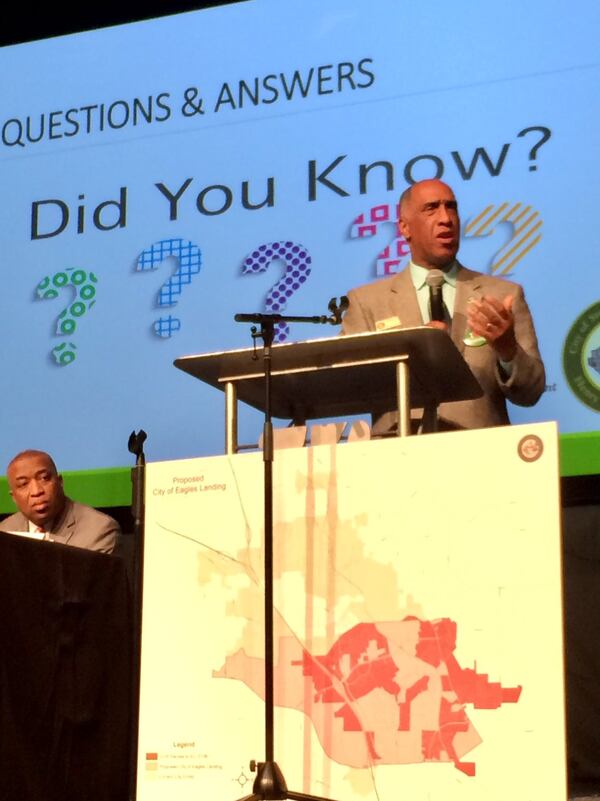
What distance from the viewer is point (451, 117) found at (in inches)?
143

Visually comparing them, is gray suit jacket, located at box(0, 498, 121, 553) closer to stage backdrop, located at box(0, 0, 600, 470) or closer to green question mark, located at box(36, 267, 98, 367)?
stage backdrop, located at box(0, 0, 600, 470)

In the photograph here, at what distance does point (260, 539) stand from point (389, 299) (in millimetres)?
985


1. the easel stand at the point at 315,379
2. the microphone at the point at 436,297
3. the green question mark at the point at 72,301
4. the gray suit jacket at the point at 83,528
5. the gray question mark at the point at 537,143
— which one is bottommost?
the gray suit jacket at the point at 83,528

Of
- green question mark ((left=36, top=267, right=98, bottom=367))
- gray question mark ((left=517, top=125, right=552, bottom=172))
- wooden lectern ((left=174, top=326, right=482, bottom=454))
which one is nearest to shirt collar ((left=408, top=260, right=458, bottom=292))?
wooden lectern ((left=174, top=326, right=482, bottom=454))

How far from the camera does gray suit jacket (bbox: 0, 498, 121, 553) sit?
11.1 ft

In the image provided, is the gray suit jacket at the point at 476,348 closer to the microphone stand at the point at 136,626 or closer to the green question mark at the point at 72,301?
the microphone stand at the point at 136,626

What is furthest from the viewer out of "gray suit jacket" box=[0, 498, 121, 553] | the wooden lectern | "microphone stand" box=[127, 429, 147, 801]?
"gray suit jacket" box=[0, 498, 121, 553]

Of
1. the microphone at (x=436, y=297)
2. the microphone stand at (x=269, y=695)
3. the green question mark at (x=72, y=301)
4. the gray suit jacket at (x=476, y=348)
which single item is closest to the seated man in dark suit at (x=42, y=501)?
the green question mark at (x=72, y=301)

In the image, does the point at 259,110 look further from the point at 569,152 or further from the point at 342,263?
the point at 569,152

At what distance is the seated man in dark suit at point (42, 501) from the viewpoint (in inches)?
139

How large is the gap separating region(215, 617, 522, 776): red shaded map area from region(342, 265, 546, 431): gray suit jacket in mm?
689

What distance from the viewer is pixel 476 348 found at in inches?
107

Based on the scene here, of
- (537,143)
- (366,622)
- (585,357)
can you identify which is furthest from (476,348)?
(537,143)

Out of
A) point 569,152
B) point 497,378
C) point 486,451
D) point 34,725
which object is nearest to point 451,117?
point 569,152
